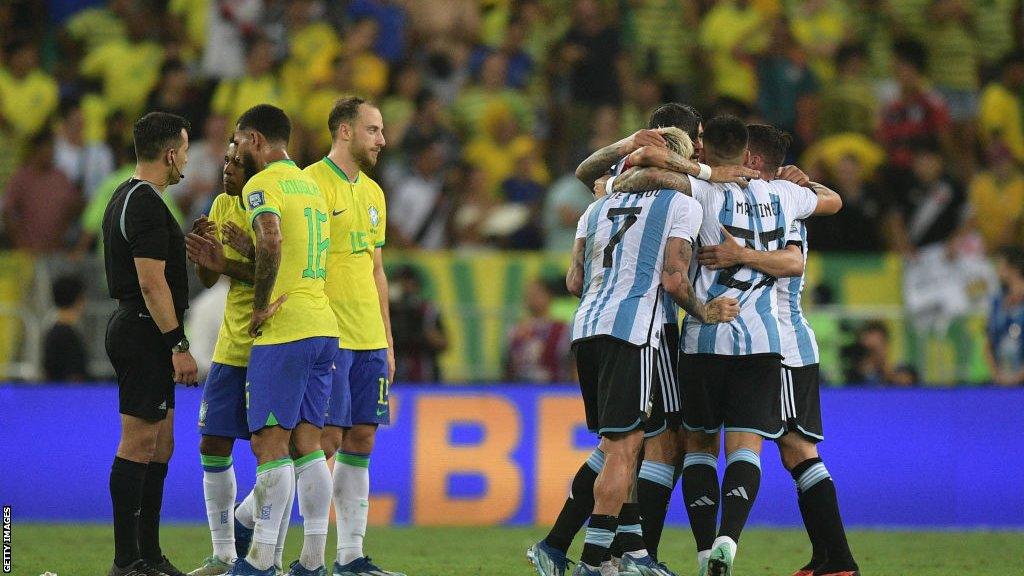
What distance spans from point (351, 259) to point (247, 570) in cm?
179

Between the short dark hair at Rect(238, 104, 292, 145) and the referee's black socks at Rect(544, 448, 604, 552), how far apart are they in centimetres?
238

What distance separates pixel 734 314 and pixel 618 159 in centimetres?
106

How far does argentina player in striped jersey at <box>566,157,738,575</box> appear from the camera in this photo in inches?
291

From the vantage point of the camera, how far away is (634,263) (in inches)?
297

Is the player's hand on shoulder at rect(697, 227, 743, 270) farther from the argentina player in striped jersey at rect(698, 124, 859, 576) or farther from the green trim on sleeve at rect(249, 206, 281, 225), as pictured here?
the green trim on sleeve at rect(249, 206, 281, 225)

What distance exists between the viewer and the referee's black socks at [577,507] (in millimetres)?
7898

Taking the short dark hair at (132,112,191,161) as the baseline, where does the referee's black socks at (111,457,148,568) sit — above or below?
below

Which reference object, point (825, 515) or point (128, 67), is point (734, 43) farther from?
point (825, 515)

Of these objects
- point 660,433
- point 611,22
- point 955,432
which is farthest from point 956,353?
point 660,433

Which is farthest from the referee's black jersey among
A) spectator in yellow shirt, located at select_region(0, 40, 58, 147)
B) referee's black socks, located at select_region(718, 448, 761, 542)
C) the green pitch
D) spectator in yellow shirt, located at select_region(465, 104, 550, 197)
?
spectator in yellow shirt, located at select_region(0, 40, 58, 147)

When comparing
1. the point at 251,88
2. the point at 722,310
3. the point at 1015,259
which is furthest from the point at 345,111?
the point at 251,88

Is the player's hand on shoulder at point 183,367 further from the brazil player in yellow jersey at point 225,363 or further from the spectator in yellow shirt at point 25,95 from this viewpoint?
the spectator in yellow shirt at point 25,95

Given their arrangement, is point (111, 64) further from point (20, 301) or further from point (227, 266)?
point (227, 266)

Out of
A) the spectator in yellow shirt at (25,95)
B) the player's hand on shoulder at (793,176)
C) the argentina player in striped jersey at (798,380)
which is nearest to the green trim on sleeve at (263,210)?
the argentina player in striped jersey at (798,380)
